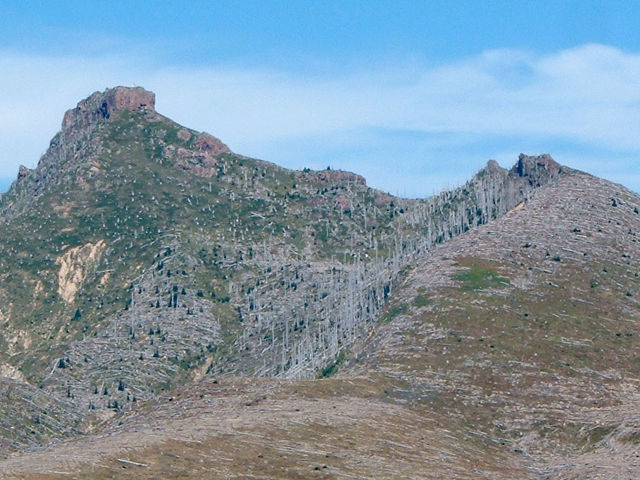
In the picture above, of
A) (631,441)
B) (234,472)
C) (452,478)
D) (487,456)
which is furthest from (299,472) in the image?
(631,441)

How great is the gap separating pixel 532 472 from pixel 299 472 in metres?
44.1

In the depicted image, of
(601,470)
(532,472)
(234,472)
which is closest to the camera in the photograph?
(234,472)

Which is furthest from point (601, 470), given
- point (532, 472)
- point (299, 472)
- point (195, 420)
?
point (195, 420)

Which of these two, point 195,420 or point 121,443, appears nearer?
point 121,443

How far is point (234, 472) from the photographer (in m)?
164

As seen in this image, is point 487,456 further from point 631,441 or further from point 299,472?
point 299,472

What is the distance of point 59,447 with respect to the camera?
18562 cm

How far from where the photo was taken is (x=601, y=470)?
177m

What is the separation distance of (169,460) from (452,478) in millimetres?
41637

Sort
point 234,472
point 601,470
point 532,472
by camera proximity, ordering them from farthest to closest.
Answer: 1. point 532,472
2. point 601,470
3. point 234,472

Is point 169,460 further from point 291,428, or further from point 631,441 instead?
point 631,441

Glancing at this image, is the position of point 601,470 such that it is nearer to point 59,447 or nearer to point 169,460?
point 169,460

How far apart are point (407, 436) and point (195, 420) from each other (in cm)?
3487

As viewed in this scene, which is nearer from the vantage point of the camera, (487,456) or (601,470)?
(601,470)
